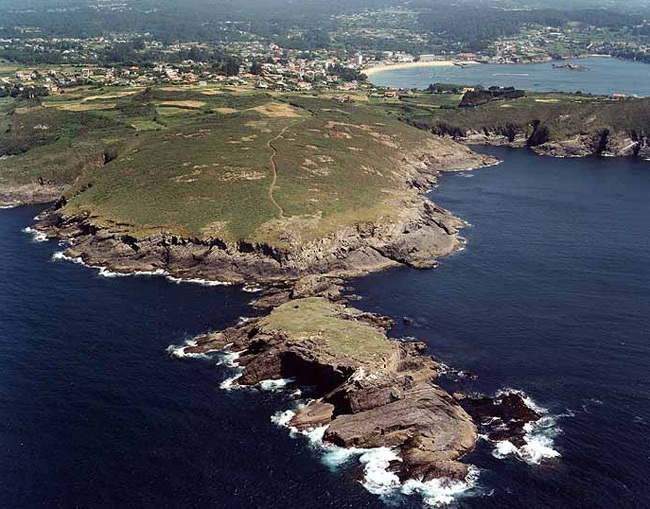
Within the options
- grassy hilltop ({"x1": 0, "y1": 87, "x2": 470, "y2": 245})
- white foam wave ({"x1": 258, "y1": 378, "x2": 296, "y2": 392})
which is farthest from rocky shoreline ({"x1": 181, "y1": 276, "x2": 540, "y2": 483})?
grassy hilltop ({"x1": 0, "y1": 87, "x2": 470, "y2": 245})

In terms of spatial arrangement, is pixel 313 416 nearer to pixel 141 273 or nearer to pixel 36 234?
pixel 141 273

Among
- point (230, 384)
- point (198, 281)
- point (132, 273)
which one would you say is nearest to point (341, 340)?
point (230, 384)

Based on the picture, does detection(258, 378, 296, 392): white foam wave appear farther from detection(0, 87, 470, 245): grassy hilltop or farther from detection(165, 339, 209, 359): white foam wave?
detection(0, 87, 470, 245): grassy hilltop

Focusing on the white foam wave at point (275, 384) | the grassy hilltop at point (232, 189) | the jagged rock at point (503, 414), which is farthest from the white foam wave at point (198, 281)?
the jagged rock at point (503, 414)

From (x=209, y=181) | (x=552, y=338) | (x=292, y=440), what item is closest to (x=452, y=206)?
(x=209, y=181)

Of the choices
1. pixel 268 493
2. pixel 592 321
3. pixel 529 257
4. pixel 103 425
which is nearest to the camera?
pixel 268 493

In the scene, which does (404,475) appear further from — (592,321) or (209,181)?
(209,181)

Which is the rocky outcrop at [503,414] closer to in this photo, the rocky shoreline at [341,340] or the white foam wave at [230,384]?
the rocky shoreline at [341,340]
